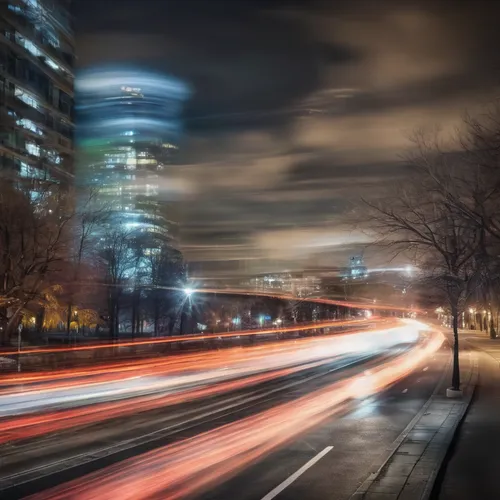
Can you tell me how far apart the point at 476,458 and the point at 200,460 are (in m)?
5.02

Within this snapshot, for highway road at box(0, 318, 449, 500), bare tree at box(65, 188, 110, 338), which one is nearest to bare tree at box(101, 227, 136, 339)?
bare tree at box(65, 188, 110, 338)

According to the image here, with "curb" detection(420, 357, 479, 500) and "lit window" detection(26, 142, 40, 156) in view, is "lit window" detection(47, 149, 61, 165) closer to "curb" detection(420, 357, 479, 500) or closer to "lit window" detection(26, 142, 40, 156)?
"lit window" detection(26, 142, 40, 156)

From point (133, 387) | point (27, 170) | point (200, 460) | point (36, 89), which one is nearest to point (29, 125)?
point (36, 89)

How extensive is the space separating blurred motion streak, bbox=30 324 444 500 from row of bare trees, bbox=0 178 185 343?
19415 mm

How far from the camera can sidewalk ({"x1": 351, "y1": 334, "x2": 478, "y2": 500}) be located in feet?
30.3

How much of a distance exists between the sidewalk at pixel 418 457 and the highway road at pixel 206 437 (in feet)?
1.33

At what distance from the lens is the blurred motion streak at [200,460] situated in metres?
9.73

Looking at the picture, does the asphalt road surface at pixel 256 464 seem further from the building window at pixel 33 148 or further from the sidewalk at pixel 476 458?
the building window at pixel 33 148

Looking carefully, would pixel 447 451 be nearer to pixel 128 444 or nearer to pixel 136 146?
pixel 128 444

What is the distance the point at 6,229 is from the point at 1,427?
19858mm

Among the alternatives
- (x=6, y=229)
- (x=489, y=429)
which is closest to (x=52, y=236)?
(x=6, y=229)

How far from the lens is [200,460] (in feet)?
39.6

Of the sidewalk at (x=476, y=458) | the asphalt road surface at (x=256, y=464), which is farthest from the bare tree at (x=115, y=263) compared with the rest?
the sidewalk at (x=476, y=458)

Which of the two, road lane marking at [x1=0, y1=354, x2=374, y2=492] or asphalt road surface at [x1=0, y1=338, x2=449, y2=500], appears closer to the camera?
asphalt road surface at [x1=0, y1=338, x2=449, y2=500]
